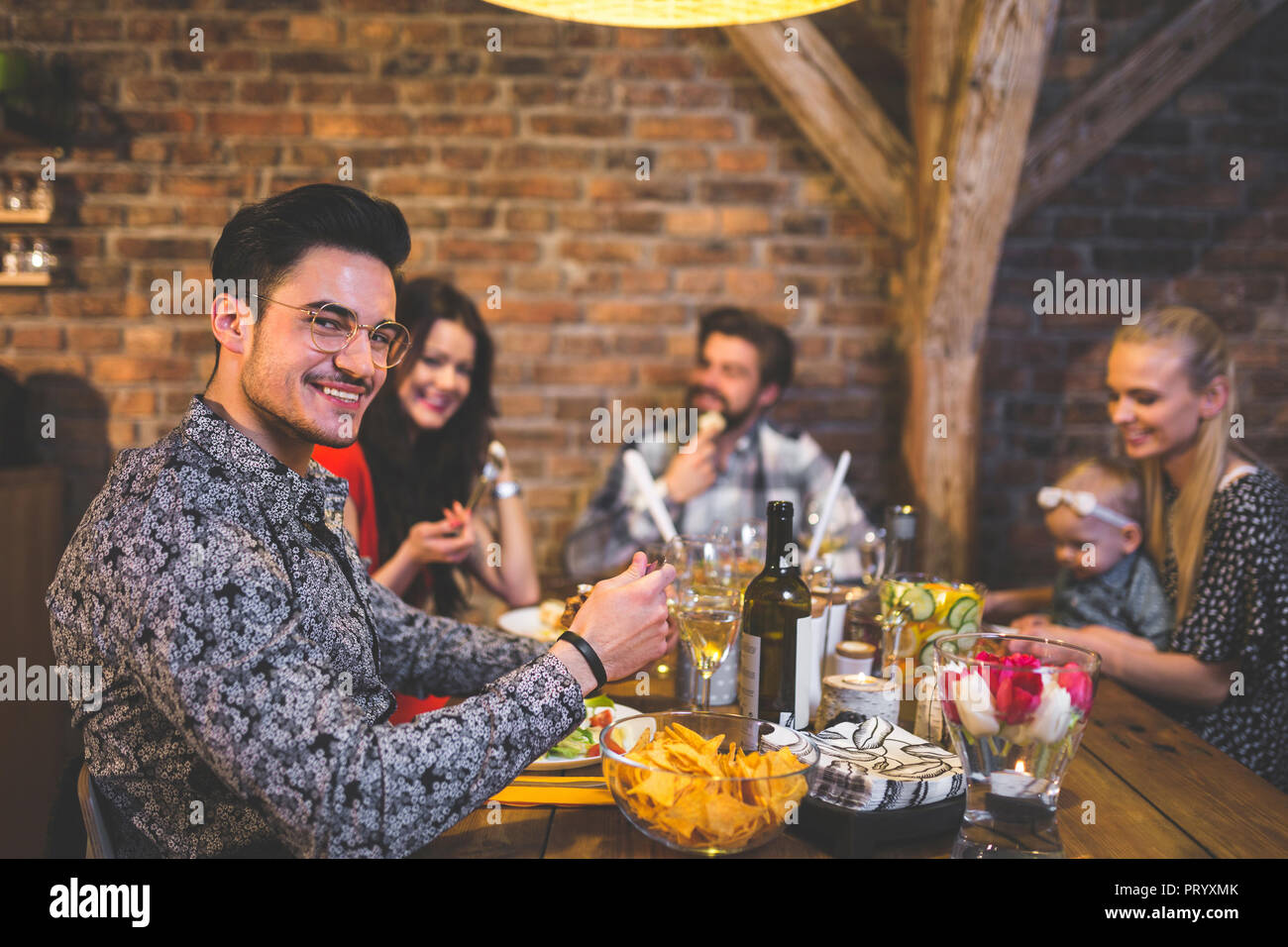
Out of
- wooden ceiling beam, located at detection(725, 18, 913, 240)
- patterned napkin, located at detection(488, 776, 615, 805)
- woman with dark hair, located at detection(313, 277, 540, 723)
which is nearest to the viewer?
patterned napkin, located at detection(488, 776, 615, 805)

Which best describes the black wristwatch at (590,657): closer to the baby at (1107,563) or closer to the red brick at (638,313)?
the baby at (1107,563)

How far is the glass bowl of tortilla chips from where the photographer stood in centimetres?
85

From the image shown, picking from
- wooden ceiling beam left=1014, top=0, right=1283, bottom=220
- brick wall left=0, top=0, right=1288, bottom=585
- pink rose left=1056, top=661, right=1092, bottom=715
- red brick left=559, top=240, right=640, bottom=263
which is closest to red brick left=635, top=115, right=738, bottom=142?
brick wall left=0, top=0, right=1288, bottom=585

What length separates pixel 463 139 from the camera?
2.82 m

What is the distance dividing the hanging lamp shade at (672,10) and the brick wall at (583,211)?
1676 mm

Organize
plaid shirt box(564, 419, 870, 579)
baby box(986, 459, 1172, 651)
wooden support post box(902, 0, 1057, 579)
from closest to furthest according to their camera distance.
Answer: baby box(986, 459, 1172, 651), wooden support post box(902, 0, 1057, 579), plaid shirt box(564, 419, 870, 579)

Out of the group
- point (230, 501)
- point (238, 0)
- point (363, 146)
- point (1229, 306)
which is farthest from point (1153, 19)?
point (230, 501)

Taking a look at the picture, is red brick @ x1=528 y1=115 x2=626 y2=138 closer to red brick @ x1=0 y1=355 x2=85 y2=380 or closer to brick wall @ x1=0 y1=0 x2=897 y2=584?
brick wall @ x1=0 y1=0 x2=897 y2=584

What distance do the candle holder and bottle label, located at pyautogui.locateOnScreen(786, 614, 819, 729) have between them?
0.60 ft
